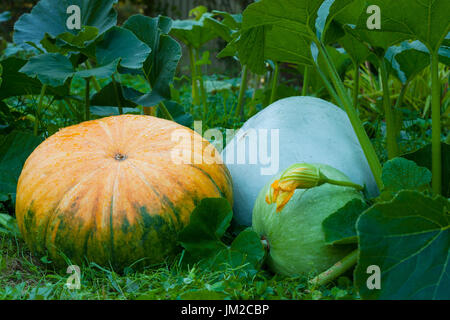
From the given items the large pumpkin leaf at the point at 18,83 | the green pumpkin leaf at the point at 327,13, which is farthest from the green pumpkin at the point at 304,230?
the large pumpkin leaf at the point at 18,83

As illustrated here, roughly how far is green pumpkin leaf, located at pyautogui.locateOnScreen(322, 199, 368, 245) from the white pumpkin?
15.9 inches

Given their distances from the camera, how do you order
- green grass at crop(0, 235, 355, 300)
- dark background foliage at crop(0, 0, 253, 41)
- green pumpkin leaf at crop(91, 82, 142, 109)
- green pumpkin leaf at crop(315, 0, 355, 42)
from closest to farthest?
green grass at crop(0, 235, 355, 300) < green pumpkin leaf at crop(315, 0, 355, 42) < green pumpkin leaf at crop(91, 82, 142, 109) < dark background foliage at crop(0, 0, 253, 41)

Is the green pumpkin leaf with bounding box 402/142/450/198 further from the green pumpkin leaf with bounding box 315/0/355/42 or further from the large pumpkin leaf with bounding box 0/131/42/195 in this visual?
the large pumpkin leaf with bounding box 0/131/42/195

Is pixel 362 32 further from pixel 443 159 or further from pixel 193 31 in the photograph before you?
pixel 193 31

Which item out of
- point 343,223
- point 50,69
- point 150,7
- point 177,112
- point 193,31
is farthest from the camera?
point 150,7

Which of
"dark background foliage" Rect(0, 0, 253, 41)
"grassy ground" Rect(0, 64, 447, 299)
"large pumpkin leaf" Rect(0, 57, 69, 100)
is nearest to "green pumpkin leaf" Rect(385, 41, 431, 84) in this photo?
"grassy ground" Rect(0, 64, 447, 299)

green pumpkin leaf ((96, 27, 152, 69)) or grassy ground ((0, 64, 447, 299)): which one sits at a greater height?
green pumpkin leaf ((96, 27, 152, 69))

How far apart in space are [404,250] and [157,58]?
1213 millimetres

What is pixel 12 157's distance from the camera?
70.5 inches

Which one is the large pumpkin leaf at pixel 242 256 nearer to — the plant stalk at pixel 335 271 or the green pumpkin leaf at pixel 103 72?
the plant stalk at pixel 335 271

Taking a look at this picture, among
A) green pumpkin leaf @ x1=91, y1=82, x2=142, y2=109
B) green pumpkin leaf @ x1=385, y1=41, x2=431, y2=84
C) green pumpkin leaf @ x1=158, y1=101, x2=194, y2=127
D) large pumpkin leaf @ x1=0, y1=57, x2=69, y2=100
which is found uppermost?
green pumpkin leaf @ x1=385, y1=41, x2=431, y2=84

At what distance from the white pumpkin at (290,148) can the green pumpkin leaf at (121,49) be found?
18.6 inches

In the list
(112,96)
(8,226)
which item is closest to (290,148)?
(112,96)

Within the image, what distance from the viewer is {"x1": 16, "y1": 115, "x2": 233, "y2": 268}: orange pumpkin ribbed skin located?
4.44 feet
